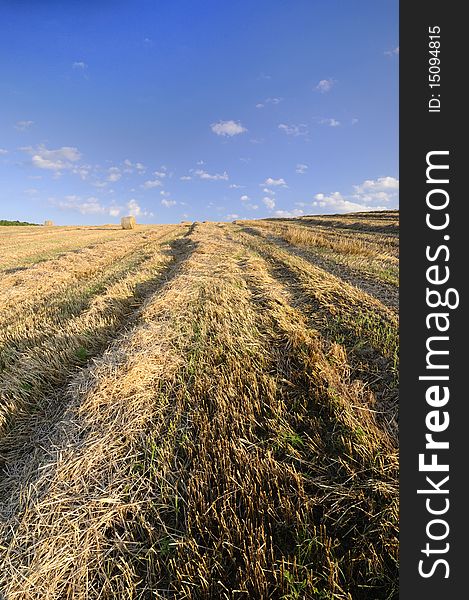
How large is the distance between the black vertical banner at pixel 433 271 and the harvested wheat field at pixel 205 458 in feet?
1.75

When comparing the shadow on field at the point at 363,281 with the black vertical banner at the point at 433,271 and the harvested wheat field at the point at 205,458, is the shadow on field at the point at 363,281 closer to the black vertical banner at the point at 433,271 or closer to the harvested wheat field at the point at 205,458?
the harvested wheat field at the point at 205,458

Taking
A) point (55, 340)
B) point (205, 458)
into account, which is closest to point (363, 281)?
point (205, 458)

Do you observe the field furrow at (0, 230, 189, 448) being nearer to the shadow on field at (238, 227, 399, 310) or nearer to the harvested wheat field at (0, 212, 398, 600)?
the harvested wheat field at (0, 212, 398, 600)

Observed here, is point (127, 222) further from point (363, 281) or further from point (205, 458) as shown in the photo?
point (205, 458)

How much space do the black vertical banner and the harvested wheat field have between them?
0.53 meters

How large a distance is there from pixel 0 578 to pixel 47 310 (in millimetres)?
5860

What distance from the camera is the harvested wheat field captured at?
71.6 inches

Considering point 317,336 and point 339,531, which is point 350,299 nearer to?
point 317,336

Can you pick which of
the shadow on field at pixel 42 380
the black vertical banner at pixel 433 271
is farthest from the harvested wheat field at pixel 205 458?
the black vertical banner at pixel 433 271

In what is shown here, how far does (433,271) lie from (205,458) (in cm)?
210

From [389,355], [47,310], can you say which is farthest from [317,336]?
[47,310]

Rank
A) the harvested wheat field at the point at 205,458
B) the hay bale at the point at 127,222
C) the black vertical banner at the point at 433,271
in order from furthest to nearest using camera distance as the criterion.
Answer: the hay bale at the point at 127,222, the harvested wheat field at the point at 205,458, the black vertical banner at the point at 433,271

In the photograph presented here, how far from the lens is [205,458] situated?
8.11 ft

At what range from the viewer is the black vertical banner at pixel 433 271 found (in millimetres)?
1566
